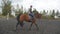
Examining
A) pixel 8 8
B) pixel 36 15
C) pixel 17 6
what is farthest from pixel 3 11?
pixel 36 15

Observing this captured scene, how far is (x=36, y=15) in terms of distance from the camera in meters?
20.4

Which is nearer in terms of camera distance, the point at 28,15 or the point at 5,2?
the point at 28,15

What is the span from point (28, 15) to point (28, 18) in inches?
14.7

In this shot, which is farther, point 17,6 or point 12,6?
point 17,6

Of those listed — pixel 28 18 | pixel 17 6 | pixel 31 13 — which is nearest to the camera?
pixel 31 13

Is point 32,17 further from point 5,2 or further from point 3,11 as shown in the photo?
point 5,2

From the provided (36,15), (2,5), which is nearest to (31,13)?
(36,15)

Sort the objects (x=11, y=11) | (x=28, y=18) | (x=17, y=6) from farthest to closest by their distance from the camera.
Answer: (x=17, y=6) → (x=11, y=11) → (x=28, y=18)

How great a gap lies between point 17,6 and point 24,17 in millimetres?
83260

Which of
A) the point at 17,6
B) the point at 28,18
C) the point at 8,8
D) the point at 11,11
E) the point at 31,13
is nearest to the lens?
the point at 31,13

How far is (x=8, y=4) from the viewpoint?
89.4 m

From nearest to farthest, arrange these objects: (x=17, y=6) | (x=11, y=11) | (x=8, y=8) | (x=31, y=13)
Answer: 1. (x=31, y=13)
2. (x=8, y=8)
3. (x=11, y=11)
4. (x=17, y=6)

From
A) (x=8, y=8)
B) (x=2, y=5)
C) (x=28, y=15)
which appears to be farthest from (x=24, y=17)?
(x=2, y=5)

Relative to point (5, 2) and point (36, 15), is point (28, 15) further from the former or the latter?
point (5, 2)
